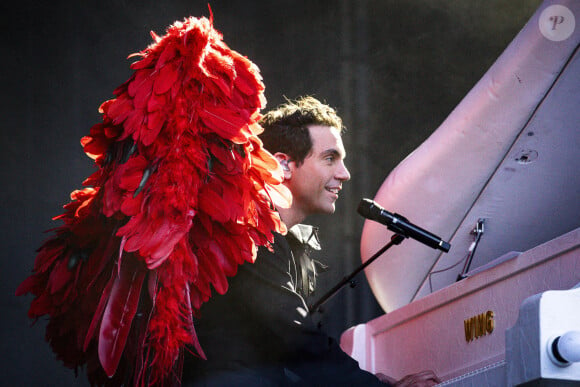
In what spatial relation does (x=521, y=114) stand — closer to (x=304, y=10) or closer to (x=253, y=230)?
(x=253, y=230)

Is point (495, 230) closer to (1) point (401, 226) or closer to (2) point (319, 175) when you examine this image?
(1) point (401, 226)

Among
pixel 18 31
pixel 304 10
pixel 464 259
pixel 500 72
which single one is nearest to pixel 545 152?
pixel 500 72

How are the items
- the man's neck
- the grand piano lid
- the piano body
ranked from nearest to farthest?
the piano body
the grand piano lid
the man's neck

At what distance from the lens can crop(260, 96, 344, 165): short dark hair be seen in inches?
96.6

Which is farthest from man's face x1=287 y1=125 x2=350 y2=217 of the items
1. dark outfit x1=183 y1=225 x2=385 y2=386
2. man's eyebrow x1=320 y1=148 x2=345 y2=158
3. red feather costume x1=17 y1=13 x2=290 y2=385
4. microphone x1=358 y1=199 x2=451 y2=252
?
red feather costume x1=17 y1=13 x2=290 y2=385

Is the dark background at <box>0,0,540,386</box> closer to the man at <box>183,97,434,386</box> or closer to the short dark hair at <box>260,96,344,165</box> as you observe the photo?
Answer: the short dark hair at <box>260,96,344,165</box>

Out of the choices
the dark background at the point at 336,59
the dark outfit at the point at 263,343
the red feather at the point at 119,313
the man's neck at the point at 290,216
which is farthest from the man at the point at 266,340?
the dark background at the point at 336,59

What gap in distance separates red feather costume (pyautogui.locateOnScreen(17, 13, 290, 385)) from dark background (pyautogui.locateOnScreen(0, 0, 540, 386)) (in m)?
1.18

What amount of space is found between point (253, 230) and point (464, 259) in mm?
739

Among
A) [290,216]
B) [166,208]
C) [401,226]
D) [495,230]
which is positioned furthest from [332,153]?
[166,208]

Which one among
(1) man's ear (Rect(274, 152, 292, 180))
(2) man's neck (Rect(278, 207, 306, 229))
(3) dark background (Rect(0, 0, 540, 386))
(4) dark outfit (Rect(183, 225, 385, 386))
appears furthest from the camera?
(3) dark background (Rect(0, 0, 540, 386))

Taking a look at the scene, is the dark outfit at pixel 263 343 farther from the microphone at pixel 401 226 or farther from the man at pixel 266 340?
the microphone at pixel 401 226

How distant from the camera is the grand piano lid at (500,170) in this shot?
1503 mm

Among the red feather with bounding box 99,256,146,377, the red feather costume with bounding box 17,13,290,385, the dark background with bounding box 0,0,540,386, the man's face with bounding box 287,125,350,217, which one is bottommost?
the red feather with bounding box 99,256,146,377
